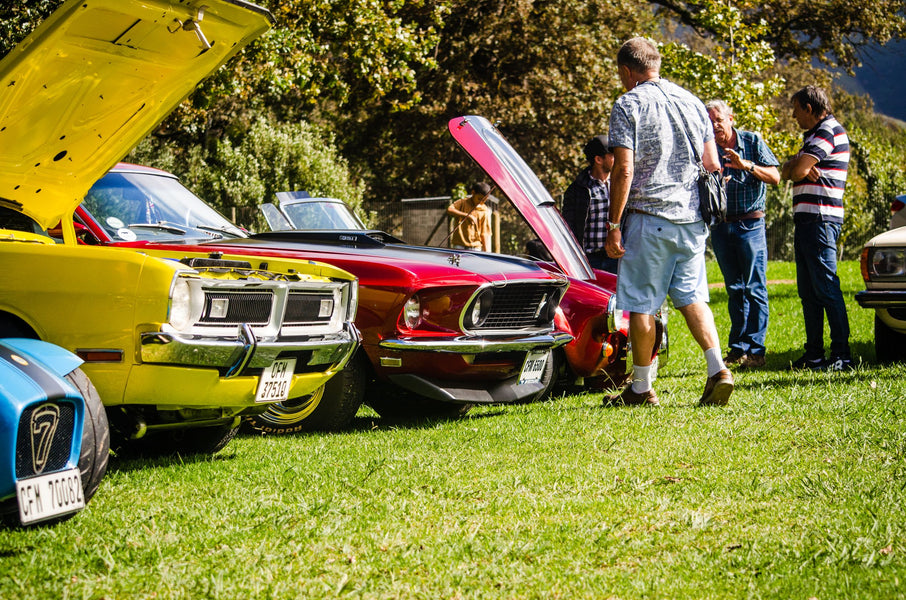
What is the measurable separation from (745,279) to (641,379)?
8.25ft

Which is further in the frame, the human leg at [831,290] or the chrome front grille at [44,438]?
the human leg at [831,290]

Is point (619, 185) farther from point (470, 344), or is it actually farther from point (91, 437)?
point (91, 437)

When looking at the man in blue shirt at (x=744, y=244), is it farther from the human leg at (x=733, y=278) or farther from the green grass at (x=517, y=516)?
the green grass at (x=517, y=516)

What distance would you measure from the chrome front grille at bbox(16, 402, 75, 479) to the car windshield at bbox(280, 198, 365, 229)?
164 inches

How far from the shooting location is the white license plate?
10.9ft

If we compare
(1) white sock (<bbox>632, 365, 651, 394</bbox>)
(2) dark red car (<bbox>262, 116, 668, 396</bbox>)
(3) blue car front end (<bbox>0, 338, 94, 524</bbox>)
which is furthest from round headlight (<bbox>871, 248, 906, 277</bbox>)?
(3) blue car front end (<bbox>0, 338, 94, 524</bbox>)

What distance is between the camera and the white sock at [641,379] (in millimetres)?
6223

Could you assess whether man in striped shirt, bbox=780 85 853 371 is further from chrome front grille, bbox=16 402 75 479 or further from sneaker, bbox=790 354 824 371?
chrome front grille, bbox=16 402 75 479

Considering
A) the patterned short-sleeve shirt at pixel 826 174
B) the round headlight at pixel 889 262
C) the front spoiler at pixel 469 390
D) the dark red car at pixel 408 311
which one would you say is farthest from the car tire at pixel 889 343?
the front spoiler at pixel 469 390

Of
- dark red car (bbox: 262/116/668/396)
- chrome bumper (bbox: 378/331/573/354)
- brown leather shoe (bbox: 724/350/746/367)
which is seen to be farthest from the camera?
brown leather shoe (bbox: 724/350/746/367)

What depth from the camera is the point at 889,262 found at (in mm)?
7383

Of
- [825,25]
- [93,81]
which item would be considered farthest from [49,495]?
[825,25]

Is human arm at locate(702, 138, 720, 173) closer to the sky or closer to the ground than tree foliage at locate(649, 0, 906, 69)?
closer to the ground

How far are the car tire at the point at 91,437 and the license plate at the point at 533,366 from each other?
113 inches
